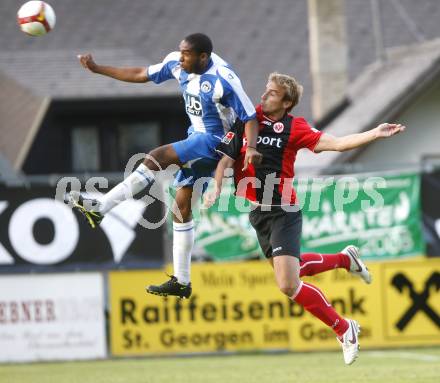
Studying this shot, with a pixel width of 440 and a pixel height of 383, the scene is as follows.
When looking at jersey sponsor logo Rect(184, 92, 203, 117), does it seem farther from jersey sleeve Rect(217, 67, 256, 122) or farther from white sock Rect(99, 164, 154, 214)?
white sock Rect(99, 164, 154, 214)

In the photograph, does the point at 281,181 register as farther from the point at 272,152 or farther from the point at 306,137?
the point at 306,137

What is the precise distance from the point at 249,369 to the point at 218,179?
169 inches

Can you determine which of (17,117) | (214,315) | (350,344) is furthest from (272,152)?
(17,117)

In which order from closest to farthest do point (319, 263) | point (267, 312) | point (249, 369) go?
point (319, 263) < point (249, 369) < point (267, 312)

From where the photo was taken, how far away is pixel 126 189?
10.8m

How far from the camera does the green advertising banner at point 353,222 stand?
16.6 metres

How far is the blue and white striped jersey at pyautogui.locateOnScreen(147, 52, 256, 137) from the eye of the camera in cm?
1078

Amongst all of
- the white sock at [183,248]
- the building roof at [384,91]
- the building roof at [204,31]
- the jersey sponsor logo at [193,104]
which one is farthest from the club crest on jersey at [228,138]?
the building roof at [204,31]

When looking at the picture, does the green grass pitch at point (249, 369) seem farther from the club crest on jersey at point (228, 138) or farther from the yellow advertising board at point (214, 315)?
the club crest on jersey at point (228, 138)

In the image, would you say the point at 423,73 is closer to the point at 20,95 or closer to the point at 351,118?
the point at 351,118

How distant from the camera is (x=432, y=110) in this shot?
884 inches

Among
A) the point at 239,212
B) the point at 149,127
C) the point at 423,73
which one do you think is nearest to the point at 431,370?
the point at 239,212

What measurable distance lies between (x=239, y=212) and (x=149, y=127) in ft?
28.4


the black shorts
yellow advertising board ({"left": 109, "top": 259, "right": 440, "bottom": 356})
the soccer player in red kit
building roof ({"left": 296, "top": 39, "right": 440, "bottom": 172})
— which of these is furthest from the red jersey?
building roof ({"left": 296, "top": 39, "right": 440, "bottom": 172})
